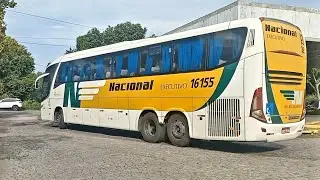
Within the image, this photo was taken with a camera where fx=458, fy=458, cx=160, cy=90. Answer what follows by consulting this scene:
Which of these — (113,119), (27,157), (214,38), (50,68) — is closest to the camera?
(27,157)

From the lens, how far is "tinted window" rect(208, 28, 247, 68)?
12117mm

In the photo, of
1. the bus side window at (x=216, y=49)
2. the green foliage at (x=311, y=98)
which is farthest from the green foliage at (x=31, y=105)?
the bus side window at (x=216, y=49)

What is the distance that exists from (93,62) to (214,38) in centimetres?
709

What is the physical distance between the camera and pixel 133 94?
1592 centimetres

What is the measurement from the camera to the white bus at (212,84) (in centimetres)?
1185

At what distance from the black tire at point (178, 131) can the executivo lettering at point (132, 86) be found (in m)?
1.46

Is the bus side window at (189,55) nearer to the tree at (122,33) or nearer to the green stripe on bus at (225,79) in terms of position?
the green stripe on bus at (225,79)

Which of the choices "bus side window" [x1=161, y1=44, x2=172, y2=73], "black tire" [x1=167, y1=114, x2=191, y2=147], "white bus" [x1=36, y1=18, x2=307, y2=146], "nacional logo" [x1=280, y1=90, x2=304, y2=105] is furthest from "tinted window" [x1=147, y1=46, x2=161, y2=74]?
"nacional logo" [x1=280, y1=90, x2=304, y2=105]

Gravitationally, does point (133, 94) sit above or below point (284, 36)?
below

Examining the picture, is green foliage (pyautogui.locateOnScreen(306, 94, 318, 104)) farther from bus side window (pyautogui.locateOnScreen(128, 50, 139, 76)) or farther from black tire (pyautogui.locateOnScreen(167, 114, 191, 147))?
black tire (pyautogui.locateOnScreen(167, 114, 191, 147))

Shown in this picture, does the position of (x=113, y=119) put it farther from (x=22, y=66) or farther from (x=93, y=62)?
(x=22, y=66)

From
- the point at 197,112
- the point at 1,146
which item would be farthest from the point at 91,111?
the point at 197,112

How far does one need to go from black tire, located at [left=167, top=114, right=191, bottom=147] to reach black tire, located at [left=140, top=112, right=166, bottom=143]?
1.56 ft

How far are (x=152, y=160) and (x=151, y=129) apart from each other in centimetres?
420
